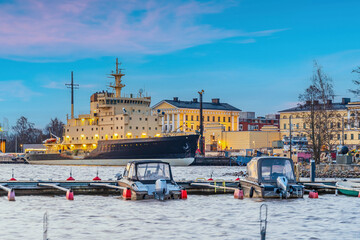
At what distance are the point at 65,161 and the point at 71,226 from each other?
8835 centimetres

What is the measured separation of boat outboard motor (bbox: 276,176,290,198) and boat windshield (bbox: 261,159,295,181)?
0.54m

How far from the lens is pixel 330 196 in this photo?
3491cm

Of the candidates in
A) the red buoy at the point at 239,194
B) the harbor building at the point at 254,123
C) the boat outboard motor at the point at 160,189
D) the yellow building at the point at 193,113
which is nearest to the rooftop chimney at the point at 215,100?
the yellow building at the point at 193,113

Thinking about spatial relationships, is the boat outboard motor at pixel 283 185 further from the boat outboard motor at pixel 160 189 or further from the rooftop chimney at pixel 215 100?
the rooftop chimney at pixel 215 100

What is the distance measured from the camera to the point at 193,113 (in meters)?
174

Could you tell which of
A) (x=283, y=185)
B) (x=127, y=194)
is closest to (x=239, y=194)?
(x=283, y=185)

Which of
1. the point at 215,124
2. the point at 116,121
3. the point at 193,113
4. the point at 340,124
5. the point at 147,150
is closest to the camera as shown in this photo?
the point at 147,150

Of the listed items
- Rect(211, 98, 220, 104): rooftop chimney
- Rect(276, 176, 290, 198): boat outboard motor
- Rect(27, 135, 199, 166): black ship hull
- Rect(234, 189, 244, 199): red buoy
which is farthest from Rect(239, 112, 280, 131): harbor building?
Rect(276, 176, 290, 198): boat outboard motor

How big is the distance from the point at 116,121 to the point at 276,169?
72225mm

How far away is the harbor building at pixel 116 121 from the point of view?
101250 mm

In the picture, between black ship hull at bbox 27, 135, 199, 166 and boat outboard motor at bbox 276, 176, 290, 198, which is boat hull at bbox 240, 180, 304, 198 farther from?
black ship hull at bbox 27, 135, 199, 166

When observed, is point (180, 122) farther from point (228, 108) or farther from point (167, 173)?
point (167, 173)

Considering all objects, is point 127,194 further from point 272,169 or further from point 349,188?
point 349,188

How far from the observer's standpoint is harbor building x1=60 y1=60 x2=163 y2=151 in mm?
101250
